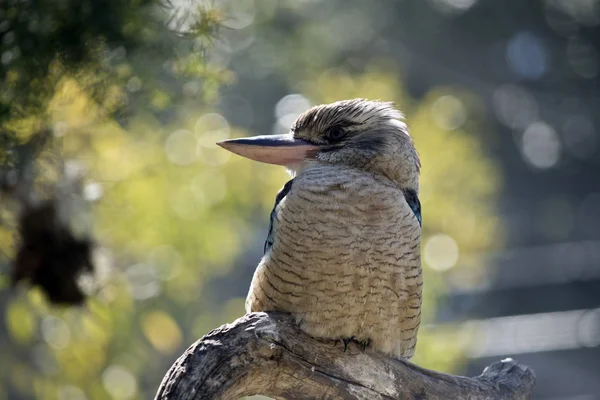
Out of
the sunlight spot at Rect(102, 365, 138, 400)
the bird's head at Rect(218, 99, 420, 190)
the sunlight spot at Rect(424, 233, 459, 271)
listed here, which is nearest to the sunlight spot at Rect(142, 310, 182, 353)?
the sunlight spot at Rect(102, 365, 138, 400)

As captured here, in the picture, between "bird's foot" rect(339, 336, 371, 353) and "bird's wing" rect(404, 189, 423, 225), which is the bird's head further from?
"bird's foot" rect(339, 336, 371, 353)

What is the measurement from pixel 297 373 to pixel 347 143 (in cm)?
85

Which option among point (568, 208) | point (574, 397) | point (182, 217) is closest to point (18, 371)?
point (182, 217)

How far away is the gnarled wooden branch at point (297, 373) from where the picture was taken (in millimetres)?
2742

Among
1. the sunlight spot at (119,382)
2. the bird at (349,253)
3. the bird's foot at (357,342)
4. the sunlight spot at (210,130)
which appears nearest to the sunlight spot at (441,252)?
the sunlight spot at (210,130)

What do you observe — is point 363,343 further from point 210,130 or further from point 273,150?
Answer: point 210,130

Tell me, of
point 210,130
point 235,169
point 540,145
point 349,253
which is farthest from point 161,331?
point 540,145

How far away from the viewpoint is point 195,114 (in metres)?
6.19

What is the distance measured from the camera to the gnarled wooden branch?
2.74 metres

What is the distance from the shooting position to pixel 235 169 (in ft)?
21.1

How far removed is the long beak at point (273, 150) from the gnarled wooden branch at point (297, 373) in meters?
0.60

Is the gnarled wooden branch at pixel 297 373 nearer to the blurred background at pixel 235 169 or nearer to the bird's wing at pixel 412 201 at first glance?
the bird's wing at pixel 412 201

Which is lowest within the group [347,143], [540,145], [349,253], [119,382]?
[119,382]

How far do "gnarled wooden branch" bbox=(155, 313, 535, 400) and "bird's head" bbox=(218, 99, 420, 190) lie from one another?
60 cm
